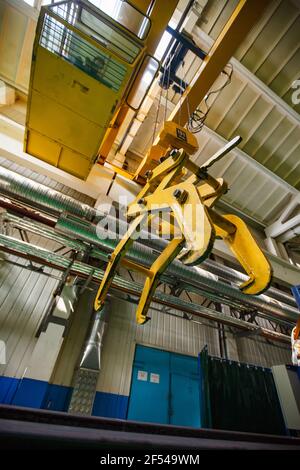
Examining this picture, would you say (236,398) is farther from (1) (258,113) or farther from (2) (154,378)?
(1) (258,113)

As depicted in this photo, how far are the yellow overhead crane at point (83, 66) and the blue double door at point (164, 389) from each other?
195 inches

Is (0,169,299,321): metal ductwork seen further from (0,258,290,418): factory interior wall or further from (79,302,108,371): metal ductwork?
(79,302,108,371): metal ductwork

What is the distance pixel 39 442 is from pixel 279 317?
19.3 feet

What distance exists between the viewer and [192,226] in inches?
44.5

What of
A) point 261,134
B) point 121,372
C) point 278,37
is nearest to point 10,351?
point 121,372

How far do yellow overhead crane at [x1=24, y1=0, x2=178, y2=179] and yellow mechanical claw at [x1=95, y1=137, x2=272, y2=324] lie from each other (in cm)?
162

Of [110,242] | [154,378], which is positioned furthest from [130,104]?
[154,378]

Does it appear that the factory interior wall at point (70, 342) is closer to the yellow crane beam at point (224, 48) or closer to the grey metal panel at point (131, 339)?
the grey metal panel at point (131, 339)

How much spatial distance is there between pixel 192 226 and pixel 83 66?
2631 mm

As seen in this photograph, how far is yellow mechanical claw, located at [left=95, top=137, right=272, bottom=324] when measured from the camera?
1.09m

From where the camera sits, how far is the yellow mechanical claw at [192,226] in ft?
3.59

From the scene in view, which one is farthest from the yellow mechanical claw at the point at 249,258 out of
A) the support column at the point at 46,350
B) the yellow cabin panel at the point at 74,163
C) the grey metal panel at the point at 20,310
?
the grey metal panel at the point at 20,310

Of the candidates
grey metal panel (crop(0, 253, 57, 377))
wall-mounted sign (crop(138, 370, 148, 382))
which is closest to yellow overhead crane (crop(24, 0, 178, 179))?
grey metal panel (crop(0, 253, 57, 377))
